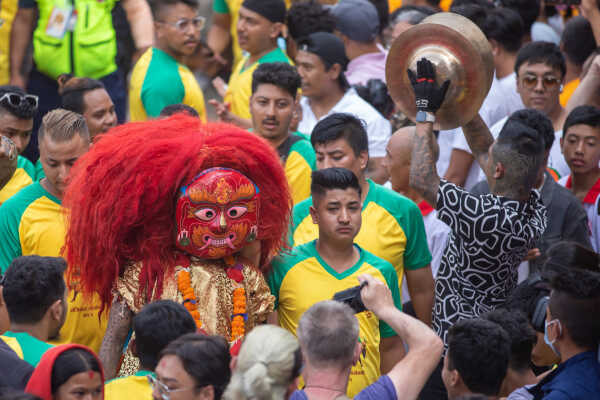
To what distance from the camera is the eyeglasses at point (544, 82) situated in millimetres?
6551

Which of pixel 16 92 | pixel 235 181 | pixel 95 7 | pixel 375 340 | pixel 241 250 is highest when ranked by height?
pixel 95 7

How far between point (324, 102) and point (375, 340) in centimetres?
331

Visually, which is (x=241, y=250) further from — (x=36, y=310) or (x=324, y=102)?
(x=324, y=102)

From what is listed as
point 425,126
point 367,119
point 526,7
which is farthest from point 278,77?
point 526,7

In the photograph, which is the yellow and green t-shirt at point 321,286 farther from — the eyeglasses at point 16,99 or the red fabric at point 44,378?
the eyeglasses at point 16,99

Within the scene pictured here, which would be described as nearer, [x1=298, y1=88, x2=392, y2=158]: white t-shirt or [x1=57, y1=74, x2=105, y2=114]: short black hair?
[x1=57, y1=74, x2=105, y2=114]: short black hair

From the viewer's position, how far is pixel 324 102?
742 cm

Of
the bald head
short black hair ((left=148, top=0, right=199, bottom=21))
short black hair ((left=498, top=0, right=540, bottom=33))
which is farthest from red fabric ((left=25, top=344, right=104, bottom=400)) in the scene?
short black hair ((left=498, top=0, right=540, bottom=33))

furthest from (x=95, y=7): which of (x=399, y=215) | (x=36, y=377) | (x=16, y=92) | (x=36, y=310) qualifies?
(x=36, y=377)

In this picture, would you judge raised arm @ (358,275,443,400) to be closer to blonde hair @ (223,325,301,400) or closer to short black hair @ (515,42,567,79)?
blonde hair @ (223,325,301,400)

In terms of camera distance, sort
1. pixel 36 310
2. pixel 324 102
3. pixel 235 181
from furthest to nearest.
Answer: pixel 324 102
pixel 235 181
pixel 36 310

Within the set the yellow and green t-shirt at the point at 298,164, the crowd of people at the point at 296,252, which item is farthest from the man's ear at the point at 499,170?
the yellow and green t-shirt at the point at 298,164

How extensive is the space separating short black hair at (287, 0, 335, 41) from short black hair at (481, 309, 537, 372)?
4.62m

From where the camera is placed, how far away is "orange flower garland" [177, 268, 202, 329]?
164 inches
